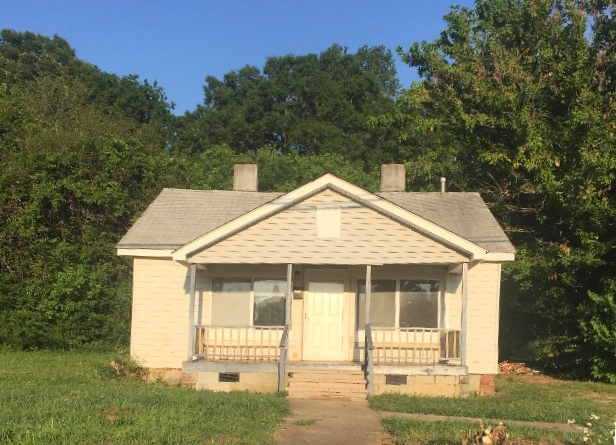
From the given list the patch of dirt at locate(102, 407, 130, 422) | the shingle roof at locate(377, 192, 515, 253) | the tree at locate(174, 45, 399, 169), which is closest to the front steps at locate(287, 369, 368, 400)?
the shingle roof at locate(377, 192, 515, 253)

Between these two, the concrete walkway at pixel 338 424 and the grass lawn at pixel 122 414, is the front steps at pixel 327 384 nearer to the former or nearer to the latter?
the concrete walkway at pixel 338 424

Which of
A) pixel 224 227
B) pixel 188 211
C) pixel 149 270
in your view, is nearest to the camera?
pixel 224 227

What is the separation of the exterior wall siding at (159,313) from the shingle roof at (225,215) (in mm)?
626

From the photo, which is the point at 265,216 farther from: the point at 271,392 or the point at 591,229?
the point at 591,229

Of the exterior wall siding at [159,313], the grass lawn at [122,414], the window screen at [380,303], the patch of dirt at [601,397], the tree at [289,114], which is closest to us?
the grass lawn at [122,414]

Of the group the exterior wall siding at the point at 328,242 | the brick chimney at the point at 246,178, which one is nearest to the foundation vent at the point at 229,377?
the exterior wall siding at the point at 328,242

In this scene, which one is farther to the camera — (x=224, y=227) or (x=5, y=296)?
(x=5, y=296)

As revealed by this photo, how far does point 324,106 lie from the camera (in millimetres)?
51688

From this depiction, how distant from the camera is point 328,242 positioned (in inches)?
635

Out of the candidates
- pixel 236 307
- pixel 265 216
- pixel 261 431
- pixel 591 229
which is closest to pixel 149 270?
pixel 236 307

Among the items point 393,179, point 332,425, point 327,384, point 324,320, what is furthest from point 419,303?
point 332,425

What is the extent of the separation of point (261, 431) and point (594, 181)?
1313 centimetres

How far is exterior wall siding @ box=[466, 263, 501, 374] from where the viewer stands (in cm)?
1695

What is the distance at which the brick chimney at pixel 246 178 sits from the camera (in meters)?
21.3
